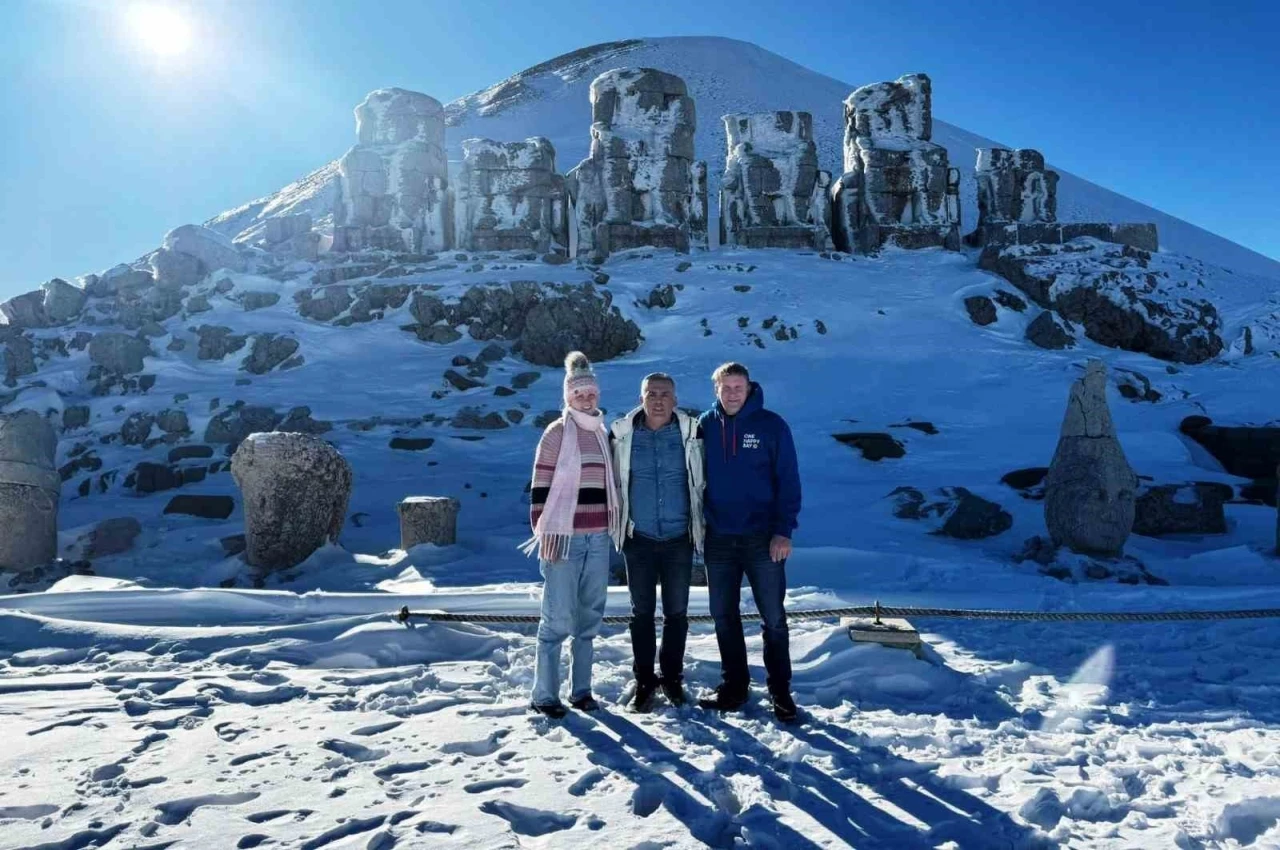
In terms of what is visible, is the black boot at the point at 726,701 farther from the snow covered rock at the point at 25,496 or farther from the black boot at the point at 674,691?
the snow covered rock at the point at 25,496

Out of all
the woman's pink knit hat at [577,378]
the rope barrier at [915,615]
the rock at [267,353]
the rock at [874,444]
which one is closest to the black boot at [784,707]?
the rope barrier at [915,615]

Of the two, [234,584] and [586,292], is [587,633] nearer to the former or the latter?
[234,584]

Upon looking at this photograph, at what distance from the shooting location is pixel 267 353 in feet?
59.9

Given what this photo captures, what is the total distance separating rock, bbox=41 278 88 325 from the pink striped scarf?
2021 centimetres

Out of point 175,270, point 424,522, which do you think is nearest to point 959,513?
point 424,522

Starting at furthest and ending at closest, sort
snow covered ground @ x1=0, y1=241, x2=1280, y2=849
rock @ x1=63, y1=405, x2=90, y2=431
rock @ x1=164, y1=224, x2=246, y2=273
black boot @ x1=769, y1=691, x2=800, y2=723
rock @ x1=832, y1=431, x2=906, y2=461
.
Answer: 1. rock @ x1=164, y1=224, x2=246, y2=273
2. rock @ x1=63, y1=405, x2=90, y2=431
3. rock @ x1=832, y1=431, x2=906, y2=461
4. black boot @ x1=769, y1=691, x2=800, y2=723
5. snow covered ground @ x1=0, y1=241, x2=1280, y2=849

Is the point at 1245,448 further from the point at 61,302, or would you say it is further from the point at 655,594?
the point at 61,302

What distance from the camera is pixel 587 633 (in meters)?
4.05

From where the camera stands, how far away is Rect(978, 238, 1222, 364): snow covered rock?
2042 centimetres

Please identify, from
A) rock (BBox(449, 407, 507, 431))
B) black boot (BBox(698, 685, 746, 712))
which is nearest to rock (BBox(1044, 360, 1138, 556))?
black boot (BBox(698, 685, 746, 712))

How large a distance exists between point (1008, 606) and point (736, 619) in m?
2.86

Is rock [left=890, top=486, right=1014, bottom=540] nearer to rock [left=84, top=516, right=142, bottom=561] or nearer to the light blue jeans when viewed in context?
the light blue jeans

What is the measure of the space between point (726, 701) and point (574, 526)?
3.49 feet

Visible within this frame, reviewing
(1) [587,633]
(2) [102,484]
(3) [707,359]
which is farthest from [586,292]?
A: (1) [587,633]
